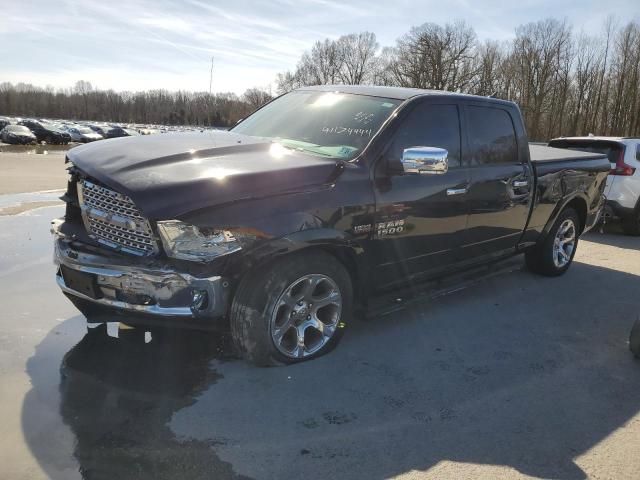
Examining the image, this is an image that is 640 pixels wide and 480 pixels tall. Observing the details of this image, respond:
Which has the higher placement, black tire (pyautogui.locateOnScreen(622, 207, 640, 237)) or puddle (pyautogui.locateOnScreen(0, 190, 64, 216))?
black tire (pyautogui.locateOnScreen(622, 207, 640, 237))

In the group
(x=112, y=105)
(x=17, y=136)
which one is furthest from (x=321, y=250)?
(x=112, y=105)

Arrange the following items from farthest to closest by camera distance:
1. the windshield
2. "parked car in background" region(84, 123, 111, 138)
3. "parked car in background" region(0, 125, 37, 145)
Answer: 1. "parked car in background" region(84, 123, 111, 138)
2. "parked car in background" region(0, 125, 37, 145)
3. the windshield

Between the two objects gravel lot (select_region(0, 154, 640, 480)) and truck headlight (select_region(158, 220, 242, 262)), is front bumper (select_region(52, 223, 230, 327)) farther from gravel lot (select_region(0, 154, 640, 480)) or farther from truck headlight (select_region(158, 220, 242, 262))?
gravel lot (select_region(0, 154, 640, 480))

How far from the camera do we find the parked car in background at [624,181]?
9289 mm

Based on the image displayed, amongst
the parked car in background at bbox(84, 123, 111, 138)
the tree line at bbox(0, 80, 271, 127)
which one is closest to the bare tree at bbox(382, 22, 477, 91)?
the parked car in background at bbox(84, 123, 111, 138)

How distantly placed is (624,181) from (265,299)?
27.7 ft

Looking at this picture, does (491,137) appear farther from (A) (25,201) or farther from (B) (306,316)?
(A) (25,201)

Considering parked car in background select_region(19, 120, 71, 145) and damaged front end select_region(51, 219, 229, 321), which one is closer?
damaged front end select_region(51, 219, 229, 321)

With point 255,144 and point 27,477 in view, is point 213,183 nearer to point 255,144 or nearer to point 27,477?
point 255,144

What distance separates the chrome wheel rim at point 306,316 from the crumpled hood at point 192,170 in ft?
2.27

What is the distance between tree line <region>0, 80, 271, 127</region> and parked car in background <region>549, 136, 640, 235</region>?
14748 centimetres

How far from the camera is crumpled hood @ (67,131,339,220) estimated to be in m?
2.94

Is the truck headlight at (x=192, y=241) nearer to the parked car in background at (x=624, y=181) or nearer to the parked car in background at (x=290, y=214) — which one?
the parked car in background at (x=290, y=214)

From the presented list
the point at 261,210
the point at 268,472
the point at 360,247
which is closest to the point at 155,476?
the point at 268,472
